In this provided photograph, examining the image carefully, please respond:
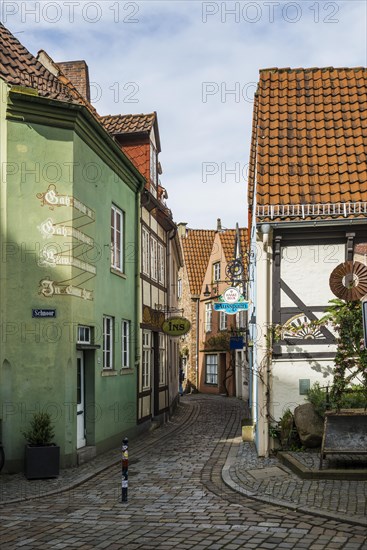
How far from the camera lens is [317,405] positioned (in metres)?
12.9

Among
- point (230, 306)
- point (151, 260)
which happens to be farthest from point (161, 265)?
point (230, 306)

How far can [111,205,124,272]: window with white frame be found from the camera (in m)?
17.0

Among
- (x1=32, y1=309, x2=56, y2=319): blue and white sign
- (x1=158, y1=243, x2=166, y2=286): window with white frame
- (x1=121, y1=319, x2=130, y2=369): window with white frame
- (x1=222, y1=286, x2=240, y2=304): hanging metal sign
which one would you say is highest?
(x1=158, y1=243, x2=166, y2=286): window with white frame

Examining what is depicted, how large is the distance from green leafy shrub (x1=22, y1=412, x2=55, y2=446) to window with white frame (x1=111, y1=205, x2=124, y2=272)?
4.99 m

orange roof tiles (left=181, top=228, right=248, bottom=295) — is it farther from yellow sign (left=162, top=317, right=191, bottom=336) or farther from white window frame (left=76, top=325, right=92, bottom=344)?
white window frame (left=76, top=325, right=92, bottom=344)

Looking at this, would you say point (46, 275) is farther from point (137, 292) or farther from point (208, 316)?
point (208, 316)

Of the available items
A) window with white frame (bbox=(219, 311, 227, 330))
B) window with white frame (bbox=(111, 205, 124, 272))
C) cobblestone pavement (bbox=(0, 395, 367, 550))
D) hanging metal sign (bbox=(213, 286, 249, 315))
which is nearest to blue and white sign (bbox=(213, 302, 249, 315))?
hanging metal sign (bbox=(213, 286, 249, 315))

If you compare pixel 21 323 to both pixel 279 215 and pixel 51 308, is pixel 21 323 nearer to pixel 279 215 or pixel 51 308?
pixel 51 308

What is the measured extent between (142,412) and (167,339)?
18.2 feet

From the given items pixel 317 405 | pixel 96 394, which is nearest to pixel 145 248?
pixel 96 394

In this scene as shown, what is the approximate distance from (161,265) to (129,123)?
15.3 ft

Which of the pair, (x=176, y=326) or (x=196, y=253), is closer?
(x=176, y=326)

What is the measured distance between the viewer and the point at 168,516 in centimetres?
921

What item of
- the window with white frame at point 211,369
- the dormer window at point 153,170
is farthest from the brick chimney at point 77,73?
the window with white frame at point 211,369
